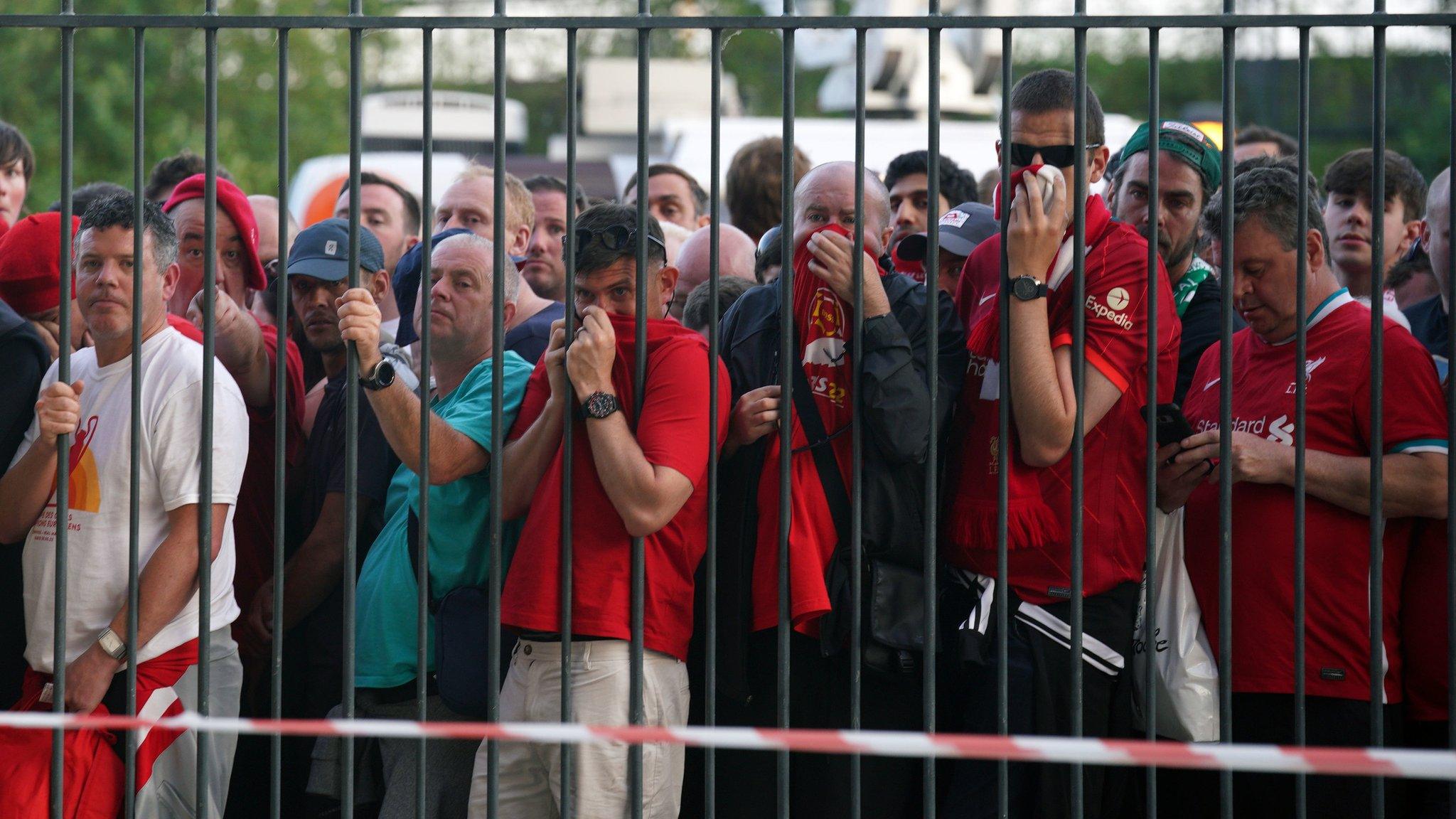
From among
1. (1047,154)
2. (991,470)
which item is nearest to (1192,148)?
(1047,154)

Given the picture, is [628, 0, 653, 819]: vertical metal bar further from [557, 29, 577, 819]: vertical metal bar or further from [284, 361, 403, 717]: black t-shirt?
[284, 361, 403, 717]: black t-shirt

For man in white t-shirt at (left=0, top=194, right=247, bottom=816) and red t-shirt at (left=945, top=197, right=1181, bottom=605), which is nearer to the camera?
red t-shirt at (left=945, top=197, right=1181, bottom=605)

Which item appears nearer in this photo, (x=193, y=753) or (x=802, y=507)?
(x=802, y=507)

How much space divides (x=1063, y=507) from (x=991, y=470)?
0.18m

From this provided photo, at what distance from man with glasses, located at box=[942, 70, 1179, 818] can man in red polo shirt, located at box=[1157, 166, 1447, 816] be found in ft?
0.58

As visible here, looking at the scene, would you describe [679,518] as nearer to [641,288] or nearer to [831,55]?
[641,288]

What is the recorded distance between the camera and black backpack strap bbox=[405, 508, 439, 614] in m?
3.81

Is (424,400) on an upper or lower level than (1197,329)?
lower

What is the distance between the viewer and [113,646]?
357cm

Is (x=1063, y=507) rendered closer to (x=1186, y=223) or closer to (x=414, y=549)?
(x=1186, y=223)

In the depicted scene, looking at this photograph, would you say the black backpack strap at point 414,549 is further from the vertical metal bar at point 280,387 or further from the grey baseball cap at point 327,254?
the grey baseball cap at point 327,254

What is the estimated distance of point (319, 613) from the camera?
4277mm

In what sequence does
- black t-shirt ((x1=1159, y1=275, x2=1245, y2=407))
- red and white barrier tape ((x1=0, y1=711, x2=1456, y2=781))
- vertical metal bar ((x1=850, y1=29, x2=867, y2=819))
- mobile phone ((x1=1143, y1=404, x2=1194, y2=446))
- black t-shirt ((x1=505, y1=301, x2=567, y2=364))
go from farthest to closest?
black t-shirt ((x1=505, y1=301, x2=567, y2=364)) → black t-shirt ((x1=1159, y1=275, x2=1245, y2=407)) → mobile phone ((x1=1143, y1=404, x2=1194, y2=446)) → vertical metal bar ((x1=850, y1=29, x2=867, y2=819)) → red and white barrier tape ((x1=0, y1=711, x2=1456, y2=781))

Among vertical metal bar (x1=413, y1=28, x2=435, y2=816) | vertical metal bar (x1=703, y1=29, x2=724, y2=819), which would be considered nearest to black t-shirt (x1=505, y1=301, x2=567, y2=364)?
vertical metal bar (x1=413, y1=28, x2=435, y2=816)
